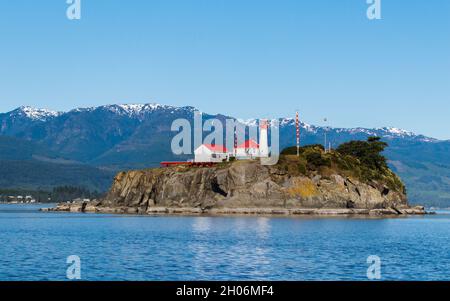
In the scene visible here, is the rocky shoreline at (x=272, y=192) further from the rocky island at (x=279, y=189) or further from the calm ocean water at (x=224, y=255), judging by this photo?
the calm ocean water at (x=224, y=255)

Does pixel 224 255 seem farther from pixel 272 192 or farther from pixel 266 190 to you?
pixel 272 192

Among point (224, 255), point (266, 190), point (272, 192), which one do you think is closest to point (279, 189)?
point (272, 192)

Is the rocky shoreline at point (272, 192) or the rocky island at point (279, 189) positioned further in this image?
the rocky island at point (279, 189)

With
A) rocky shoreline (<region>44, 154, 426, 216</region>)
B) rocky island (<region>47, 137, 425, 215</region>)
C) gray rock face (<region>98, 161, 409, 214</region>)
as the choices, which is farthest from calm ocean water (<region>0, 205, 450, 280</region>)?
gray rock face (<region>98, 161, 409, 214</region>)

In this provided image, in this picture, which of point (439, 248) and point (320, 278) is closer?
point (320, 278)

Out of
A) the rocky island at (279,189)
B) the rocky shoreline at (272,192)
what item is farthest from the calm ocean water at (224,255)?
the rocky island at (279,189)

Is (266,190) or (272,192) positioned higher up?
(266,190)

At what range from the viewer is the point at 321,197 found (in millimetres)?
183125

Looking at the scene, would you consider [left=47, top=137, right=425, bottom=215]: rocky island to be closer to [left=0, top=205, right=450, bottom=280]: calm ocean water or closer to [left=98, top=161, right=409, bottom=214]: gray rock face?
[left=98, top=161, right=409, bottom=214]: gray rock face

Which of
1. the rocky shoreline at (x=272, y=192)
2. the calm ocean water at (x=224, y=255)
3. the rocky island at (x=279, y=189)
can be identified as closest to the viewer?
the calm ocean water at (x=224, y=255)
